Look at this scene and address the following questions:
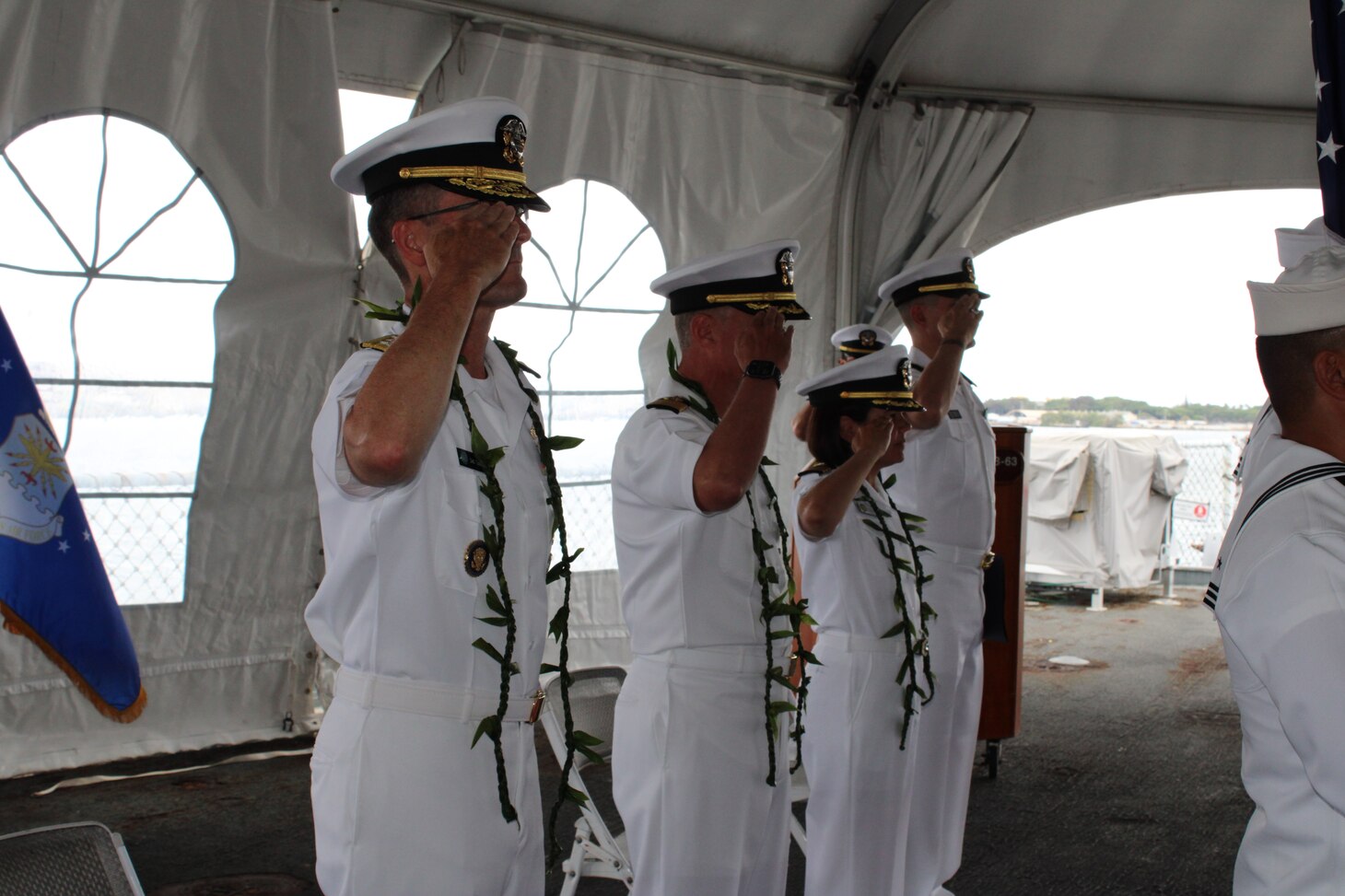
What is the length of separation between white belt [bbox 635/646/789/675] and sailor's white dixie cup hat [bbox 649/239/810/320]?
0.83m

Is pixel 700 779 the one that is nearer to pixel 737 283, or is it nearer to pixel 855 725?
A: pixel 855 725

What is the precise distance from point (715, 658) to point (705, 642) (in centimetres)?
5

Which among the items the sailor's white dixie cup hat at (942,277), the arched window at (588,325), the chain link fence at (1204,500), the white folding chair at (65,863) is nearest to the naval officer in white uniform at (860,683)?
the sailor's white dixie cup hat at (942,277)

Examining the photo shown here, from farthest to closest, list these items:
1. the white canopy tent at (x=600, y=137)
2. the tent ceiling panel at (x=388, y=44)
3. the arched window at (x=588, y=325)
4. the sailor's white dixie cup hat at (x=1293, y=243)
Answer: the arched window at (x=588, y=325) < the tent ceiling panel at (x=388, y=44) < the white canopy tent at (x=600, y=137) < the sailor's white dixie cup hat at (x=1293, y=243)

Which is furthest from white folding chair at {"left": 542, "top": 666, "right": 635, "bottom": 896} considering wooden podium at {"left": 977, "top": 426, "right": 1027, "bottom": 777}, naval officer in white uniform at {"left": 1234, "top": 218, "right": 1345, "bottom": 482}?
wooden podium at {"left": 977, "top": 426, "right": 1027, "bottom": 777}

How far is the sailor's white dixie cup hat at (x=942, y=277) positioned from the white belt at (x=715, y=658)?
2.11 m

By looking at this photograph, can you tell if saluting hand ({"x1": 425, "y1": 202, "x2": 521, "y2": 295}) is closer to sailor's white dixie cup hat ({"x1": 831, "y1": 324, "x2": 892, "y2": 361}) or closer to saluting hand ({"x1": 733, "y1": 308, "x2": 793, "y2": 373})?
saluting hand ({"x1": 733, "y1": 308, "x2": 793, "y2": 373})

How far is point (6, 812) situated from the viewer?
432cm

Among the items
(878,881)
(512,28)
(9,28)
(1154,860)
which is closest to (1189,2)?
(512,28)

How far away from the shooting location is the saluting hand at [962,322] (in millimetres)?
4082

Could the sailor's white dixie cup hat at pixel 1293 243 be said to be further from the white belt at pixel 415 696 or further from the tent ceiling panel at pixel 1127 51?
the tent ceiling panel at pixel 1127 51

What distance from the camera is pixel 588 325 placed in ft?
19.2

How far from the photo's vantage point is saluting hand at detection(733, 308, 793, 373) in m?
2.59

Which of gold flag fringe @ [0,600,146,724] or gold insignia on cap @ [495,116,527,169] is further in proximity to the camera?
gold flag fringe @ [0,600,146,724]
